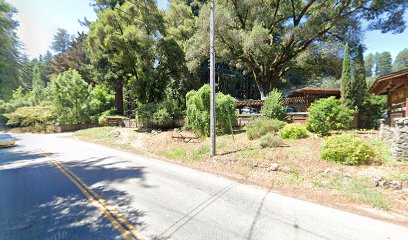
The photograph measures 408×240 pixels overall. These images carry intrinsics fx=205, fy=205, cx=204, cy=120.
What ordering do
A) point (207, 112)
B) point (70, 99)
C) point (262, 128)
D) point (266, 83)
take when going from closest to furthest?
1. point (262, 128)
2. point (207, 112)
3. point (266, 83)
4. point (70, 99)

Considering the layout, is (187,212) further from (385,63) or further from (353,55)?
(385,63)

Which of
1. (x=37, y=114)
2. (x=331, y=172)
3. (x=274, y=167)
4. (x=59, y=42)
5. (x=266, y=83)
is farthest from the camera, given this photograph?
(x=59, y=42)

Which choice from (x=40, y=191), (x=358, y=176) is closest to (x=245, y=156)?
(x=358, y=176)

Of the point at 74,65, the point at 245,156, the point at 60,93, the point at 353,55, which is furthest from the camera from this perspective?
the point at 74,65

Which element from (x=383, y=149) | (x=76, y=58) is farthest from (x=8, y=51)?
(x=76, y=58)

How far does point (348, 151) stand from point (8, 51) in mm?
16797

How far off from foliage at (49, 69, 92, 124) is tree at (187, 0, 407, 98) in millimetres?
20255

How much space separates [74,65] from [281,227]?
50276mm

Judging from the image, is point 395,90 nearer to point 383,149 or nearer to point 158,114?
point 383,149

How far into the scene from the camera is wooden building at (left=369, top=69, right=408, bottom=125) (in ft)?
35.3

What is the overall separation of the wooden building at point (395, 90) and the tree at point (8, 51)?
792 inches

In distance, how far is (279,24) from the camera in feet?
83.5

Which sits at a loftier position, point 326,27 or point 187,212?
point 326,27

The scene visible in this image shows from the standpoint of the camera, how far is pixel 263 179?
7.75 m
